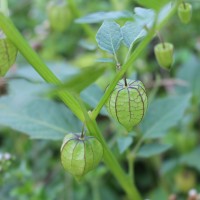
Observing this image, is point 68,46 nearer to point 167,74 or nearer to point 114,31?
point 167,74

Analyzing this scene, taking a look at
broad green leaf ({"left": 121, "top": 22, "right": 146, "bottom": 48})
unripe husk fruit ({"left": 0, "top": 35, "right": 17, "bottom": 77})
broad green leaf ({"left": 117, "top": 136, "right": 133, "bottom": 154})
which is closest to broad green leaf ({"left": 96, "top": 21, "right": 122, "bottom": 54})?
broad green leaf ({"left": 121, "top": 22, "right": 146, "bottom": 48})

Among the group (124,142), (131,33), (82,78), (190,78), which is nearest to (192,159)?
(190,78)

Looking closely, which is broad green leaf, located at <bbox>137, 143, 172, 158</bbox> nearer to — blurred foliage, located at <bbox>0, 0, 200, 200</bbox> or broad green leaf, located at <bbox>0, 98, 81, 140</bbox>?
blurred foliage, located at <bbox>0, 0, 200, 200</bbox>

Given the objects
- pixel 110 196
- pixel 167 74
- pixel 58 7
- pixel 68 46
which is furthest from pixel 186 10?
pixel 68 46

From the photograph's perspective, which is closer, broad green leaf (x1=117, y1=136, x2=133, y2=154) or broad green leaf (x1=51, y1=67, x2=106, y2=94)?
broad green leaf (x1=51, y1=67, x2=106, y2=94)

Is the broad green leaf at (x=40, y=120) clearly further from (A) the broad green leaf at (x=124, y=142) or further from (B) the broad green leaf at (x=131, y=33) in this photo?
(B) the broad green leaf at (x=131, y=33)

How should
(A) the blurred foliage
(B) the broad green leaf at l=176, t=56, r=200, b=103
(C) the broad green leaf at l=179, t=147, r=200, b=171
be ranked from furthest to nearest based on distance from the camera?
(B) the broad green leaf at l=176, t=56, r=200, b=103 < (C) the broad green leaf at l=179, t=147, r=200, b=171 < (A) the blurred foliage

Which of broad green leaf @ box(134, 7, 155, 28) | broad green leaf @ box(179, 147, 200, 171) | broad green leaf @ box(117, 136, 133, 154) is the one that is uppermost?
broad green leaf @ box(134, 7, 155, 28)

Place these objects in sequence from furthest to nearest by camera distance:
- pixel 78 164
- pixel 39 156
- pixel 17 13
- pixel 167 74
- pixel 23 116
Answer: pixel 17 13
pixel 167 74
pixel 39 156
pixel 23 116
pixel 78 164
